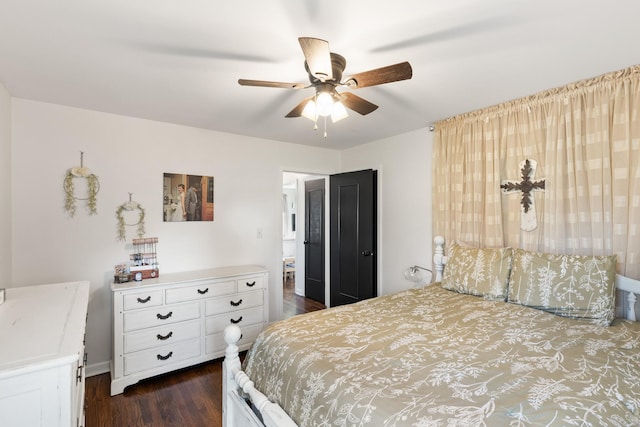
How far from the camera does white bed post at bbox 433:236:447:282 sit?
9.84 ft

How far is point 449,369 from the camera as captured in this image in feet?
4.15

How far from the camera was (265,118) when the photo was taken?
9.73ft

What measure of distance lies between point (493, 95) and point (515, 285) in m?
1.49

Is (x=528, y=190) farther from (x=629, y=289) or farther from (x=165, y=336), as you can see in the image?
(x=165, y=336)

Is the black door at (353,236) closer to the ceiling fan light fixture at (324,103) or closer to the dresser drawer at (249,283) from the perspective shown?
the dresser drawer at (249,283)

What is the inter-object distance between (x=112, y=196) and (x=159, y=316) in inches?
47.3

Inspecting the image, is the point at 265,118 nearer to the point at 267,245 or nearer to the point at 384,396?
the point at 267,245

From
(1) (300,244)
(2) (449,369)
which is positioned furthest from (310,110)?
(1) (300,244)

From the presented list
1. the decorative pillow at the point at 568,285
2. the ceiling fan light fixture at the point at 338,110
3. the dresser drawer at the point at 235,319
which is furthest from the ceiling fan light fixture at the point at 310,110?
the dresser drawer at the point at 235,319

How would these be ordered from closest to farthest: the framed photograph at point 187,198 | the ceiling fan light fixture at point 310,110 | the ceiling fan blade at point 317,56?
the ceiling fan blade at point 317,56, the ceiling fan light fixture at point 310,110, the framed photograph at point 187,198

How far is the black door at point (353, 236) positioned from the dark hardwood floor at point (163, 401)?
191cm

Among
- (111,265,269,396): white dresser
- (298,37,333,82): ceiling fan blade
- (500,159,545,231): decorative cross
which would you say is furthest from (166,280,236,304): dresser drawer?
(500,159,545,231): decorative cross

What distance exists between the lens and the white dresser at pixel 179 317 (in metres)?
2.52

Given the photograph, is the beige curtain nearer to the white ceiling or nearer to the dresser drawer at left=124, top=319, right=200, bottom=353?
the white ceiling
